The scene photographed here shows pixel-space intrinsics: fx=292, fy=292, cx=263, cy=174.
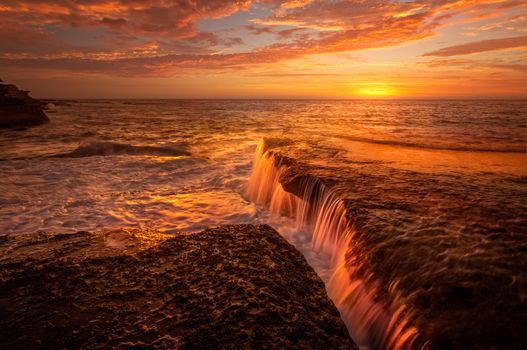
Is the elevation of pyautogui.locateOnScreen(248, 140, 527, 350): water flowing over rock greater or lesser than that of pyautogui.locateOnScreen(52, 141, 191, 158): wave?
greater

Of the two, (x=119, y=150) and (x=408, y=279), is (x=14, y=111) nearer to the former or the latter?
(x=119, y=150)

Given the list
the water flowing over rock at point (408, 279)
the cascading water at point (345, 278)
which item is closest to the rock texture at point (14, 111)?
the cascading water at point (345, 278)

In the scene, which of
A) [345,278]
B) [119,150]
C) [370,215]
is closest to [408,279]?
[345,278]

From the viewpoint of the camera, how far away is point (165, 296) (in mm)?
2020

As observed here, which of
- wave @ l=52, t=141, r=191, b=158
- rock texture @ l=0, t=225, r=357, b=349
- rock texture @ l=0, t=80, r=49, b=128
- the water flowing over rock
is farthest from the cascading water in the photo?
rock texture @ l=0, t=80, r=49, b=128

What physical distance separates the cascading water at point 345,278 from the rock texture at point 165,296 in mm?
576

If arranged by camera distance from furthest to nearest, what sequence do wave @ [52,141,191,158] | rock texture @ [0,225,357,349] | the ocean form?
wave @ [52,141,191,158]
the ocean
rock texture @ [0,225,357,349]

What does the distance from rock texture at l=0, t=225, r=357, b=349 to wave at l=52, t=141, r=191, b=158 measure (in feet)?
34.5

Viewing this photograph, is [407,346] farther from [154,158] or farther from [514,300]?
[154,158]

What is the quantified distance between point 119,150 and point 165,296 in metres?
12.8

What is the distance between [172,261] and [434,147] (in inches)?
319

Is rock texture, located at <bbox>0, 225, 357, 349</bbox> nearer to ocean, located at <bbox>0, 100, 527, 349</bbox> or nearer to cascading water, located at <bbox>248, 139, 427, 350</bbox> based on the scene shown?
cascading water, located at <bbox>248, 139, 427, 350</bbox>

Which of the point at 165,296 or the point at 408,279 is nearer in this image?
the point at 165,296

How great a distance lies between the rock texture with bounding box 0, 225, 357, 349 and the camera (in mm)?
1690
